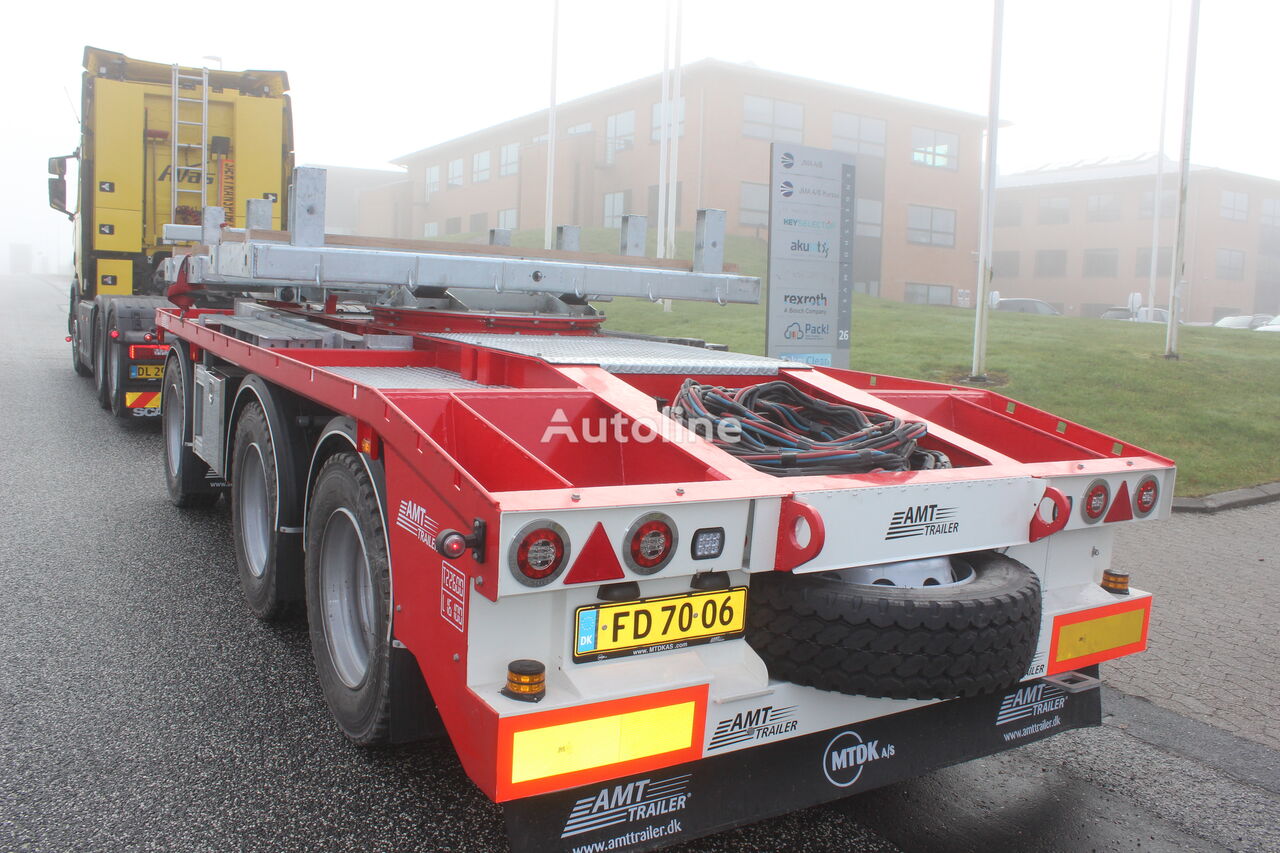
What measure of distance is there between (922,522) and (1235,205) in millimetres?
56085

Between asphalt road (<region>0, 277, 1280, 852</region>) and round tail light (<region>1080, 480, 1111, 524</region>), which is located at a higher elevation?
round tail light (<region>1080, 480, 1111, 524</region>)

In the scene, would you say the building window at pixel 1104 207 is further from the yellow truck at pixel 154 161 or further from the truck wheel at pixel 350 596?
the truck wheel at pixel 350 596

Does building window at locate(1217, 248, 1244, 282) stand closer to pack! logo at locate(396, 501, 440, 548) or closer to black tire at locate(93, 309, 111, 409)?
black tire at locate(93, 309, 111, 409)

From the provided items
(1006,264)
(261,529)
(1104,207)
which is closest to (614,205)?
(1006,264)

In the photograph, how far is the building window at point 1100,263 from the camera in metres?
49.9

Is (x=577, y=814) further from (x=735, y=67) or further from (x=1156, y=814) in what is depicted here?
(x=735, y=67)

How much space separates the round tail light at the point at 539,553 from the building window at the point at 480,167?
48030 mm

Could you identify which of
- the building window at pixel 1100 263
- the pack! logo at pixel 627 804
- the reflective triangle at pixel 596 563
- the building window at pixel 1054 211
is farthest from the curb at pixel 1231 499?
the building window at pixel 1054 211

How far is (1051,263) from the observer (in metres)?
52.5

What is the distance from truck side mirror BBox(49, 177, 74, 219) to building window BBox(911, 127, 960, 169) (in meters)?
34.6

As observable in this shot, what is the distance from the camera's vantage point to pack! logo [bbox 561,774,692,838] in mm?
2479

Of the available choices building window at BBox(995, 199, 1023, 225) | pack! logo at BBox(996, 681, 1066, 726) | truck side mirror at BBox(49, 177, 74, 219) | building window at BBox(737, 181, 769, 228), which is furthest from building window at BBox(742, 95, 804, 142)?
pack! logo at BBox(996, 681, 1066, 726)

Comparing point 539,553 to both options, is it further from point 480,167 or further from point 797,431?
point 480,167

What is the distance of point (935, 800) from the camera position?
3361 millimetres
